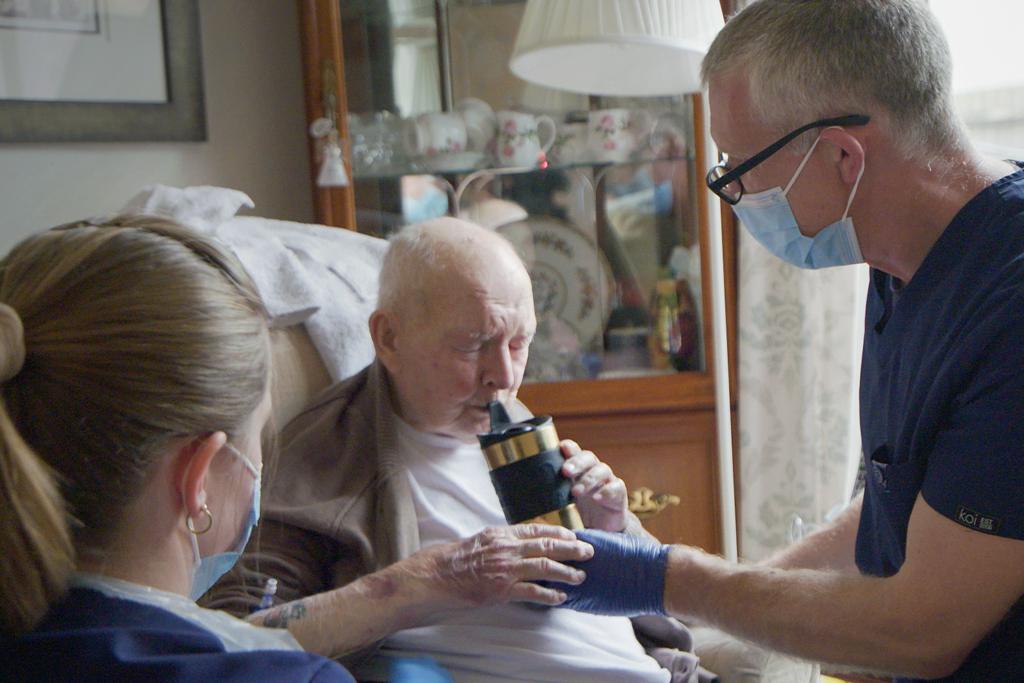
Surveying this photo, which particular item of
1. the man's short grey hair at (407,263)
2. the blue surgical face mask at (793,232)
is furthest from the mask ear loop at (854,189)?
the man's short grey hair at (407,263)

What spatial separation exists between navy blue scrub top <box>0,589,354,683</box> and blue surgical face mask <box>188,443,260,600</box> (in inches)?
4.5

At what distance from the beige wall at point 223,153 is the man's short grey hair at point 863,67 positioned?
172 cm

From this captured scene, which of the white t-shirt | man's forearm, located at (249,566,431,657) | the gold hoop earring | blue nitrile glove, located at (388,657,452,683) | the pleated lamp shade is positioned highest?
the pleated lamp shade

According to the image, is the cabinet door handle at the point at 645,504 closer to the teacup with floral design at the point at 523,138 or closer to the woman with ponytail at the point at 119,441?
the teacup with floral design at the point at 523,138

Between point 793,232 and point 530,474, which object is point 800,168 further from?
point 530,474

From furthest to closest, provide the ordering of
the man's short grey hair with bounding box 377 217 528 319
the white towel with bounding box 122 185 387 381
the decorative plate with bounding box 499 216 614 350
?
the decorative plate with bounding box 499 216 614 350 → the white towel with bounding box 122 185 387 381 → the man's short grey hair with bounding box 377 217 528 319

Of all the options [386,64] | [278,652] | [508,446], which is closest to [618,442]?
[386,64]

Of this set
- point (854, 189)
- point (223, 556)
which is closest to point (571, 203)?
point (854, 189)

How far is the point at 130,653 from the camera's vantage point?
78 cm

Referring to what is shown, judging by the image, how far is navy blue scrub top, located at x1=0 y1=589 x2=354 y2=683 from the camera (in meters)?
0.77

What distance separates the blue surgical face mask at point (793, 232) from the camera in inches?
51.9

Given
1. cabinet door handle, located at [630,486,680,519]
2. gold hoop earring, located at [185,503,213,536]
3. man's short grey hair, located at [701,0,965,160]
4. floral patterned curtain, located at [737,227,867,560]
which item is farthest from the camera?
floral patterned curtain, located at [737,227,867,560]

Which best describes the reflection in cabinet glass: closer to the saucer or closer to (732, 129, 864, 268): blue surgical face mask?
the saucer

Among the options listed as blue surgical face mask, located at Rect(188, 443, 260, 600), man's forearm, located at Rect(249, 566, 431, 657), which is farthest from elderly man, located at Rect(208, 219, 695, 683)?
blue surgical face mask, located at Rect(188, 443, 260, 600)
